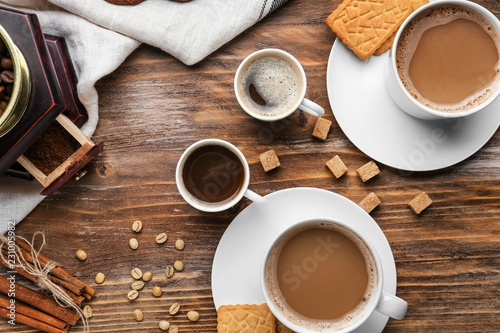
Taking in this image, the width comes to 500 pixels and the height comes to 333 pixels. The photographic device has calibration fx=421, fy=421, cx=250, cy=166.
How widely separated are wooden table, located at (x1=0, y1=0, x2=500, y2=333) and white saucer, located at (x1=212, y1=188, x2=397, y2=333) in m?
0.14

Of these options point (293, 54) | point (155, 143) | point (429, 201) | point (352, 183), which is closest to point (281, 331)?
point (352, 183)

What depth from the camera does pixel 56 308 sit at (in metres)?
1.47

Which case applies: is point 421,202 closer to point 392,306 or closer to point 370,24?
point 392,306

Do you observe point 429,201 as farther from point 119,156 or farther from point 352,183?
point 119,156

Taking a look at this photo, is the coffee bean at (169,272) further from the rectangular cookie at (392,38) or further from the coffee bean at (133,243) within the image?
the rectangular cookie at (392,38)

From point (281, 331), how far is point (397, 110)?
812 millimetres

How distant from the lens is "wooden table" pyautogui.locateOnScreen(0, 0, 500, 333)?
1446 mm

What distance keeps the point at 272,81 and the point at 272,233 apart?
506mm

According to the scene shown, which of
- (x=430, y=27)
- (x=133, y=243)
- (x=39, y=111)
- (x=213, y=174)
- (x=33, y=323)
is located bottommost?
(x=33, y=323)

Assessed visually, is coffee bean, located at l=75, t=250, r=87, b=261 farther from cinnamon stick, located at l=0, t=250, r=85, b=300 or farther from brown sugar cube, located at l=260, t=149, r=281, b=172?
brown sugar cube, located at l=260, t=149, r=281, b=172

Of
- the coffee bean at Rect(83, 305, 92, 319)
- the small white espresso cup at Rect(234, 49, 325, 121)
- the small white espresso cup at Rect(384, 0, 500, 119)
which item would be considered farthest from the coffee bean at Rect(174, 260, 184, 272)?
the small white espresso cup at Rect(384, 0, 500, 119)

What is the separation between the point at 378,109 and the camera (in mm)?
1350

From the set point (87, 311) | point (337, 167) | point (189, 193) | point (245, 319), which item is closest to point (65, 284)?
point (87, 311)

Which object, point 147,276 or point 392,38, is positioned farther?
point 147,276
